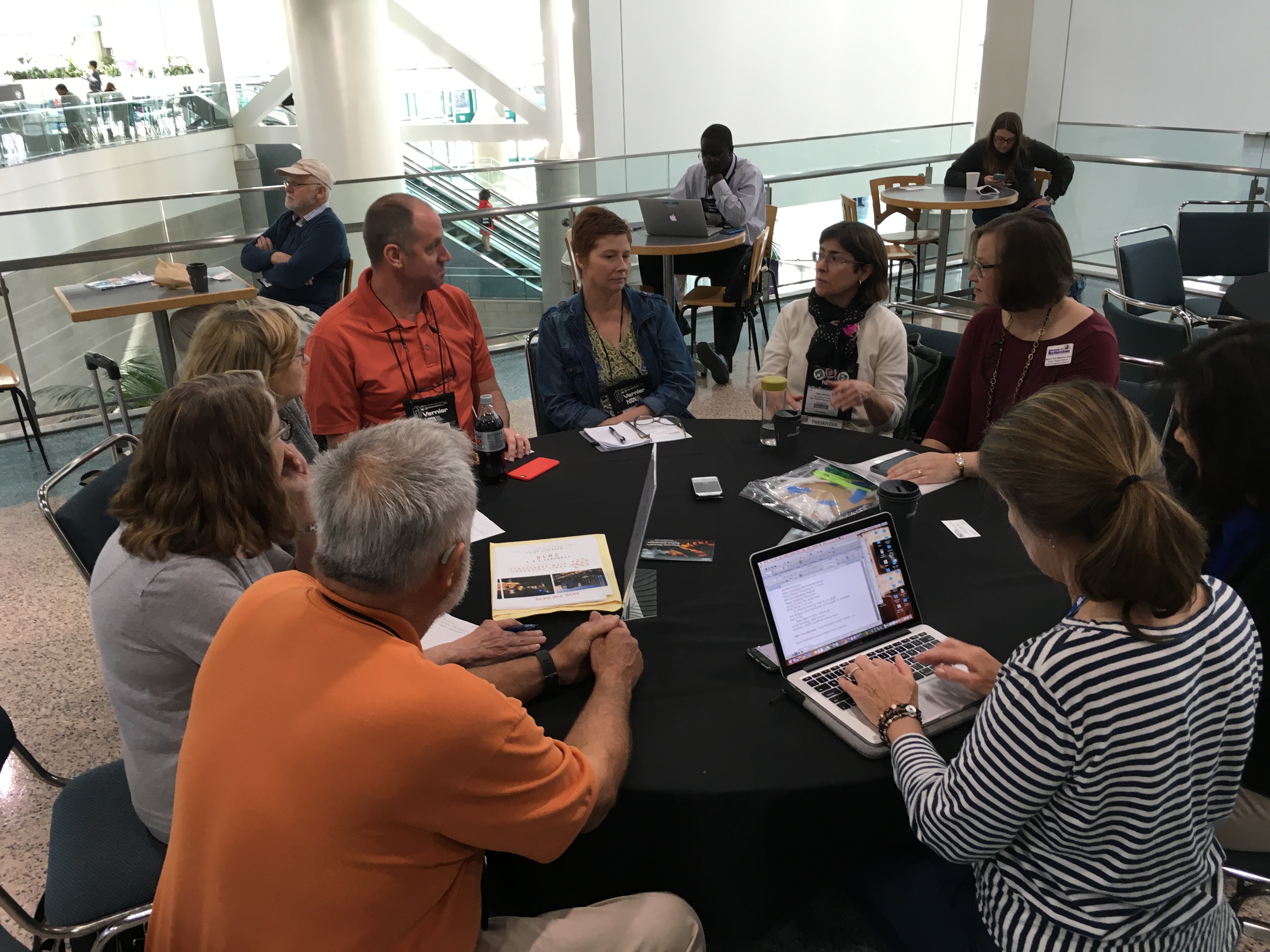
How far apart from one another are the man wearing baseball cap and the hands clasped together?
4.07 metres

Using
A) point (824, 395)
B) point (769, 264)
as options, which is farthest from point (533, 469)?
point (769, 264)

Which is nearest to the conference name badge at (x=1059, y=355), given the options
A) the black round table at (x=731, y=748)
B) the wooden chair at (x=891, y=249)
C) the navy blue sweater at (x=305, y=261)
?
the black round table at (x=731, y=748)

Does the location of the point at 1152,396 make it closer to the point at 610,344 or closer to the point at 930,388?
the point at 930,388

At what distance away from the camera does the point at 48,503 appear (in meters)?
2.12

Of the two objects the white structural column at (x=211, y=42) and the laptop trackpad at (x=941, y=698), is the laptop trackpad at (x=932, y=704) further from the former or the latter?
the white structural column at (x=211, y=42)

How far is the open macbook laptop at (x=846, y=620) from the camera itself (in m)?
1.56

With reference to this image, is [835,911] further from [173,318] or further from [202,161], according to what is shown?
[202,161]

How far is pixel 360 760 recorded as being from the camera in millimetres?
1104

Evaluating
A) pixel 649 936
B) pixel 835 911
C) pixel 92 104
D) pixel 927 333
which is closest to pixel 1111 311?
pixel 927 333

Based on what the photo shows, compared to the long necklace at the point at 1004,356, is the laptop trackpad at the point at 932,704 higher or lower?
lower

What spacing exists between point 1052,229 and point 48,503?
9.22 ft

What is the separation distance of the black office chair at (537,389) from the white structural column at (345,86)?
5088 mm

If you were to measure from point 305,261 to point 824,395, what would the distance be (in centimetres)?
318

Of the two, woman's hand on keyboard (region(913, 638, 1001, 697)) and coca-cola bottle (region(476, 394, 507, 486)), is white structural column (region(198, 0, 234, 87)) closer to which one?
coca-cola bottle (region(476, 394, 507, 486))
